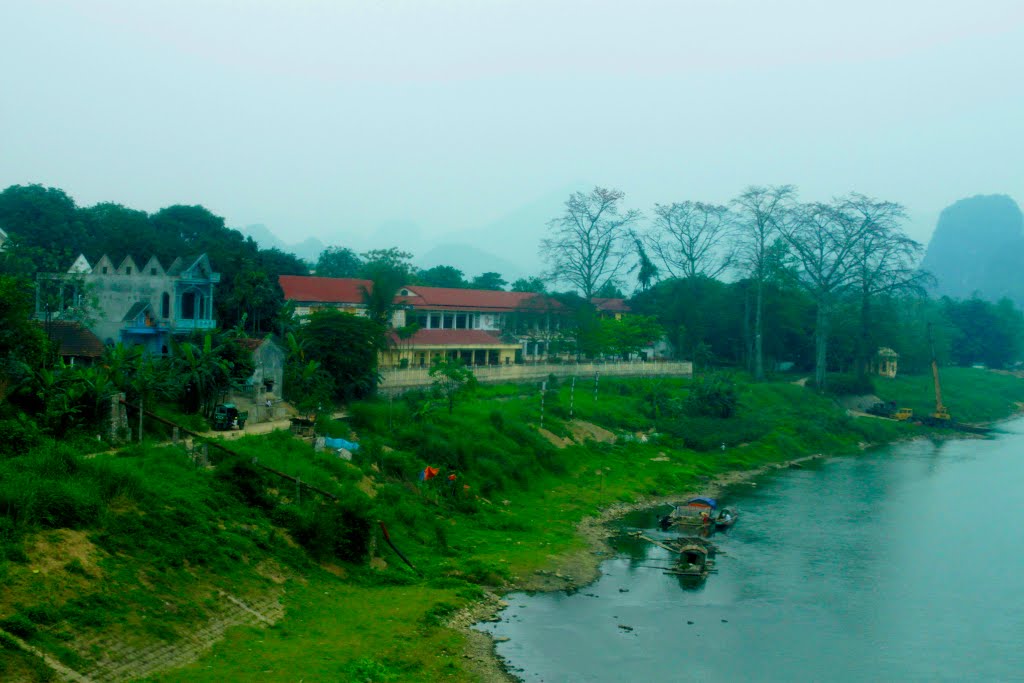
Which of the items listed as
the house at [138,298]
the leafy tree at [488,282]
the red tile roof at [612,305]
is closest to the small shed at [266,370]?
the house at [138,298]

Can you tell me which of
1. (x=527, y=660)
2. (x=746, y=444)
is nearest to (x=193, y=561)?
(x=527, y=660)

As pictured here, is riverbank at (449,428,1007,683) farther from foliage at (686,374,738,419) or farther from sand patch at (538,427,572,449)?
foliage at (686,374,738,419)

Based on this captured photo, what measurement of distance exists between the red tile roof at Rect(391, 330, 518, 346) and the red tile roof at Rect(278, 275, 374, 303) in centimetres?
335

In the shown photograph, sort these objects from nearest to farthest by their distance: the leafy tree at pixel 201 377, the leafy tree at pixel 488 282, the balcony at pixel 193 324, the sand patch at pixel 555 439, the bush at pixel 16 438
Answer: the bush at pixel 16 438 < the leafy tree at pixel 201 377 < the balcony at pixel 193 324 < the sand patch at pixel 555 439 < the leafy tree at pixel 488 282

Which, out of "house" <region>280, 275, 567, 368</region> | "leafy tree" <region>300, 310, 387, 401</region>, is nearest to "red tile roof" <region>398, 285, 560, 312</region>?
"house" <region>280, 275, 567, 368</region>

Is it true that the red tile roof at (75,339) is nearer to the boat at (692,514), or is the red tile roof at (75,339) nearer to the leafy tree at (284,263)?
the boat at (692,514)

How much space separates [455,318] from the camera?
54.5 m

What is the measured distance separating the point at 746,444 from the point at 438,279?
43173 millimetres

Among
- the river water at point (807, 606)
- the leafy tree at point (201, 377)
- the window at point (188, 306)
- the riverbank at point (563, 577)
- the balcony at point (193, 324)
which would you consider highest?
the window at point (188, 306)

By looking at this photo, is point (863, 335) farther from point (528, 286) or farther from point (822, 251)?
point (528, 286)

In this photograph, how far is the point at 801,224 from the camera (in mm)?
58469

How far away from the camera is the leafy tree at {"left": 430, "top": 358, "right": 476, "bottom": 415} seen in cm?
3719

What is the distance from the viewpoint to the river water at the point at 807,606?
18.7 meters

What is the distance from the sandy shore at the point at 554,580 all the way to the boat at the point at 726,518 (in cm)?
316
